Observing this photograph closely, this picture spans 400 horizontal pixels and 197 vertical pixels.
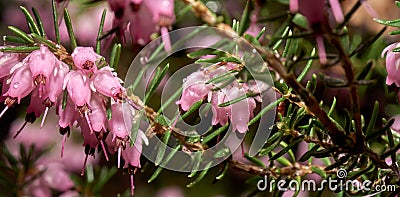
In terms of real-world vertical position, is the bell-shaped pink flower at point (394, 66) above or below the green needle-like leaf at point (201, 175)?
above

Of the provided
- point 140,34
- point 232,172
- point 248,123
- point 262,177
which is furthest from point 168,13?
point 232,172

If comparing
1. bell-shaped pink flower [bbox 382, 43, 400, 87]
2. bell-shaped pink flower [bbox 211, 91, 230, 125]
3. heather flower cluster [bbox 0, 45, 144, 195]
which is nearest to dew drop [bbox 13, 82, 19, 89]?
heather flower cluster [bbox 0, 45, 144, 195]

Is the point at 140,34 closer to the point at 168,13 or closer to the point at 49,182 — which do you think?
the point at 168,13

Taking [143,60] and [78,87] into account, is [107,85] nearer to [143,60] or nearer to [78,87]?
[78,87]

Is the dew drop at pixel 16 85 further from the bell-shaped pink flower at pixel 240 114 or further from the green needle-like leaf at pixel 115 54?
the bell-shaped pink flower at pixel 240 114

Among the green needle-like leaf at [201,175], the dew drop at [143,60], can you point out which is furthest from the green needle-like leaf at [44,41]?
the green needle-like leaf at [201,175]

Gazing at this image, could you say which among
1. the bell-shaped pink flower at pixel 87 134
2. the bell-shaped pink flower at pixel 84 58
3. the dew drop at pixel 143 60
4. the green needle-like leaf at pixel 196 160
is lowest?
the green needle-like leaf at pixel 196 160

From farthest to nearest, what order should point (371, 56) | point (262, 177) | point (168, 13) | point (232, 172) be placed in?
point (232, 172), point (371, 56), point (262, 177), point (168, 13)

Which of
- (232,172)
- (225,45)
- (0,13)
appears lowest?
(232,172)
